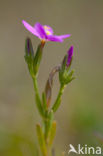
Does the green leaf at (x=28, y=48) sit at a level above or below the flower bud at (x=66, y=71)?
above

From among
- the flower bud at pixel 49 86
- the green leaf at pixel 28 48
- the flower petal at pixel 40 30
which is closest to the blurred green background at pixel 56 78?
the flower bud at pixel 49 86

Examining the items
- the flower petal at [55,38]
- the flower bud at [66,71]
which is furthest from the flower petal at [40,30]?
the flower bud at [66,71]

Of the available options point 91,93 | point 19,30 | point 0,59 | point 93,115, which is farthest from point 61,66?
point 19,30

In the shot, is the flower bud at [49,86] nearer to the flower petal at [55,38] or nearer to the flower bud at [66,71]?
the flower bud at [66,71]

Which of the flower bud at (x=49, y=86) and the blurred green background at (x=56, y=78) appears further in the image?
the blurred green background at (x=56, y=78)

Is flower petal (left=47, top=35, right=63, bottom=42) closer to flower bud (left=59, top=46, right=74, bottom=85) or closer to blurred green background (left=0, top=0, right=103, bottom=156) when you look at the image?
flower bud (left=59, top=46, right=74, bottom=85)

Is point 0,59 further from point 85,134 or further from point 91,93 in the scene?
point 85,134

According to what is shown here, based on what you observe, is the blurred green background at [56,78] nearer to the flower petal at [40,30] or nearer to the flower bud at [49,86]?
the flower bud at [49,86]

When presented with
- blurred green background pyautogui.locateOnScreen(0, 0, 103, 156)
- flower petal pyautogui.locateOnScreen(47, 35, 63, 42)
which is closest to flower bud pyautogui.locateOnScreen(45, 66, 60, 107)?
flower petal pyautogui.locateOnScreen(47, 35, 63, 42)
